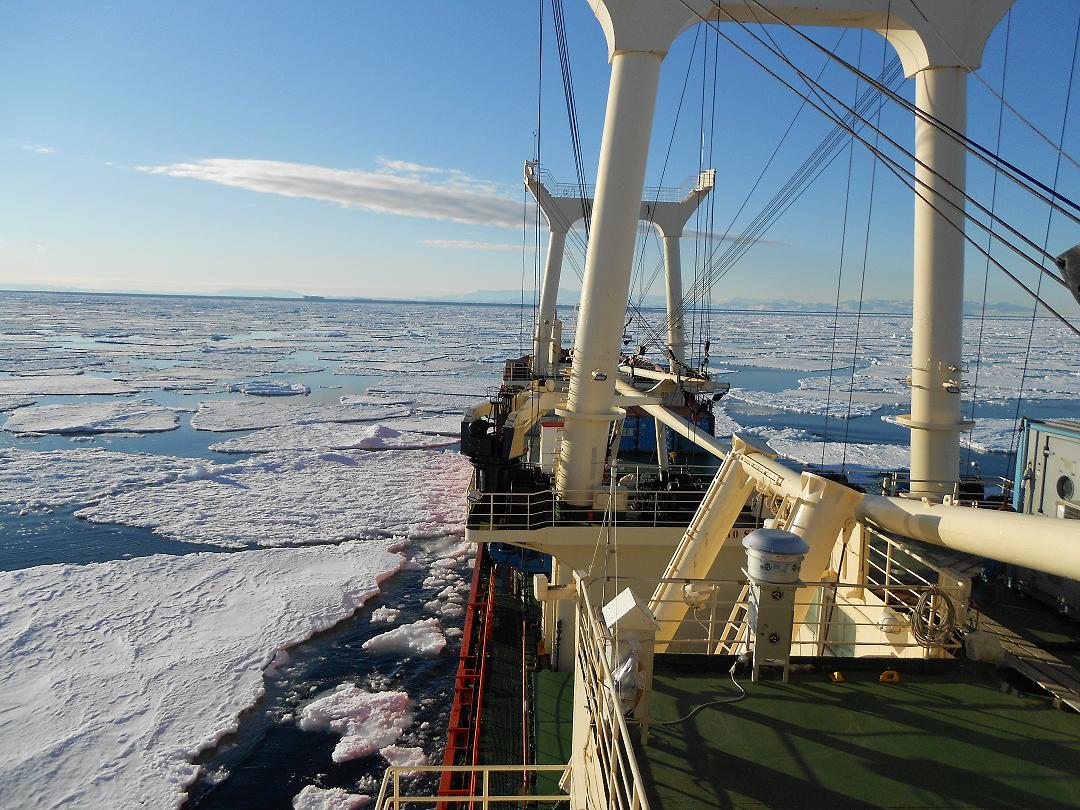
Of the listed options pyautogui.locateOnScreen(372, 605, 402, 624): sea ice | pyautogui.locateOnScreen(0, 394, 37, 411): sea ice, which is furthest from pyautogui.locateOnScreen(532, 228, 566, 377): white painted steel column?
pyautogui.locateOnScreen(0, 394, 37, 411): sea ice

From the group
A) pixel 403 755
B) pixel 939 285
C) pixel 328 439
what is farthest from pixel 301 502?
pixel 939 285

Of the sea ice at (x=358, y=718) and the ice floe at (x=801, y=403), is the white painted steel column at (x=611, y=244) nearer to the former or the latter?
the sea ice at (x=358, y=718)

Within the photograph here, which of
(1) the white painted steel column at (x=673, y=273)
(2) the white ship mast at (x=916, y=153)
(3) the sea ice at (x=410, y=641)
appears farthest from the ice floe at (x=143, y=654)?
(1) the white painted steel column at (x=673, y=273)

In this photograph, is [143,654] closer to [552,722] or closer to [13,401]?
[552,722]

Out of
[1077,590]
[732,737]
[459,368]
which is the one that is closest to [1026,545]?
[732,737]

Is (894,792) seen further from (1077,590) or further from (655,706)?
(1077,590)
